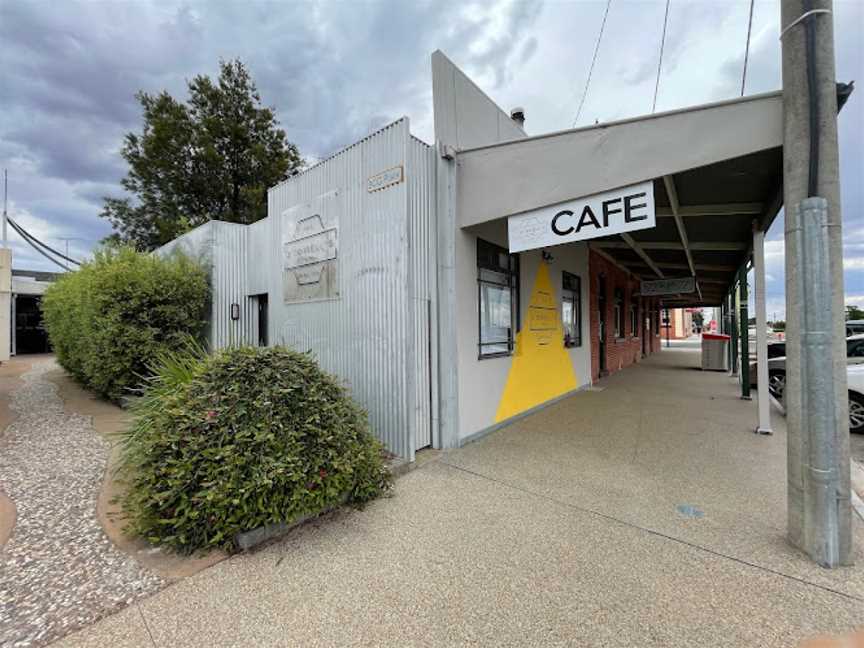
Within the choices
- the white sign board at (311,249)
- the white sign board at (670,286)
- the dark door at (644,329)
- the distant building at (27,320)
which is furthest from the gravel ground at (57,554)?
the distant building at (27,320)

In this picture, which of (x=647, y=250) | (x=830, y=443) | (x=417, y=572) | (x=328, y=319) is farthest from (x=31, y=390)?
(x=647, y=250)

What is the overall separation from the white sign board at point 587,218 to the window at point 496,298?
1079mm

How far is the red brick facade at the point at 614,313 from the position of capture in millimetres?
10148

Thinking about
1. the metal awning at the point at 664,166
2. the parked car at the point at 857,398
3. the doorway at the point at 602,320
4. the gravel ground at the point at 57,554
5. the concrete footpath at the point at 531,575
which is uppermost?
the metal awning at the point at 664,166

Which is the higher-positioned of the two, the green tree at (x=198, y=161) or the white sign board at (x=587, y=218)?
the green tree at (x=198, y=161)

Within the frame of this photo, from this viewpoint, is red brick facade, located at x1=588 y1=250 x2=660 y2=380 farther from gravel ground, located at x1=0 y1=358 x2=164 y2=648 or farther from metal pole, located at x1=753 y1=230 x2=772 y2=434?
gravel ground, located at x1=0 y1=358 x2=164 y2=648

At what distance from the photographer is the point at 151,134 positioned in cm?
1742

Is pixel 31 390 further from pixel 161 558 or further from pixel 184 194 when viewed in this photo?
pixel 184 194

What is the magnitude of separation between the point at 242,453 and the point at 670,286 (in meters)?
12.8

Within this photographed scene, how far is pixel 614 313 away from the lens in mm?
12164

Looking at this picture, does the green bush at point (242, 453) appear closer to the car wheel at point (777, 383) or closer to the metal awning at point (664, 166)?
the metal awning at point (664, 166)

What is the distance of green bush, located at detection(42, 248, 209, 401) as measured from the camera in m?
6.56

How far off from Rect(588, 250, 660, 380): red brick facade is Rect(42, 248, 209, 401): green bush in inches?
337

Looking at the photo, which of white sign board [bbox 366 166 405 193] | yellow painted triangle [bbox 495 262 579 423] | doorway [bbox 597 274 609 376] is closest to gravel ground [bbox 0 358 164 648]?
white sign board [bbox 366 166 405 193]
